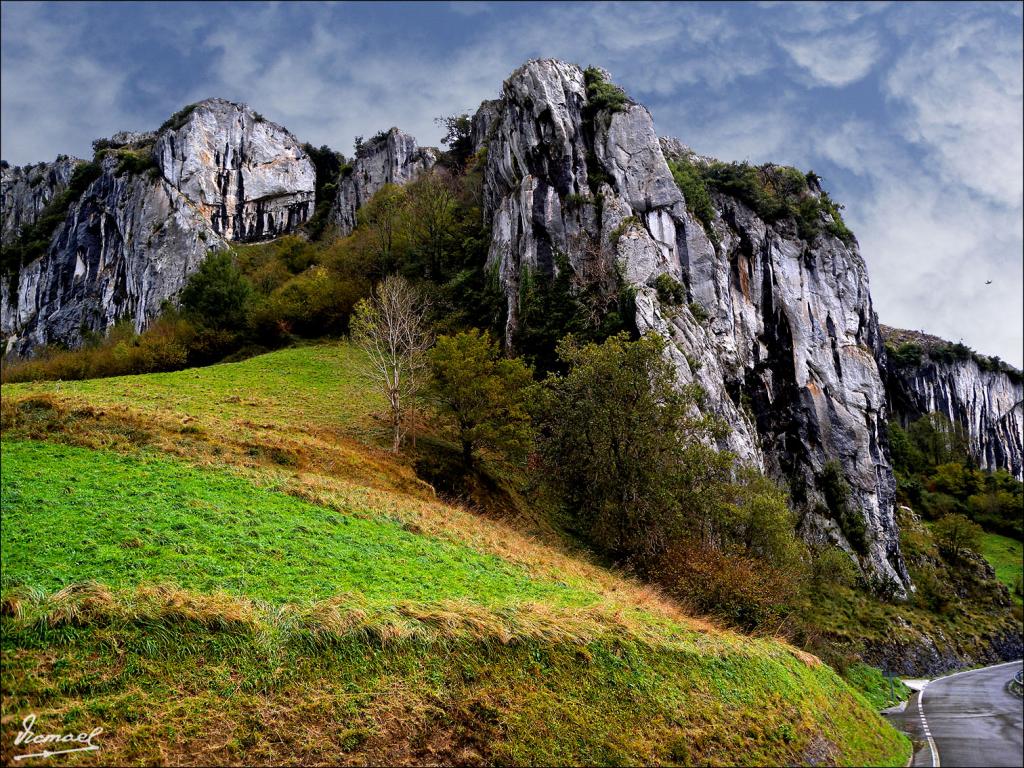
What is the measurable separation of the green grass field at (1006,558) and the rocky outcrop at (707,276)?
75.9 feet

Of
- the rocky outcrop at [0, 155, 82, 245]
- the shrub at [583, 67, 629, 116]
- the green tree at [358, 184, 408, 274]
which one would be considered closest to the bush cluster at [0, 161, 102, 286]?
the rocky outcrop at [0, 155, 82, 245]

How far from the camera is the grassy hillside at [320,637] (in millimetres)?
8539

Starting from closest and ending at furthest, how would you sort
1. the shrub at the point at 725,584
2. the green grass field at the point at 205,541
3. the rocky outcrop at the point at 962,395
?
the green grass field at the point at 205,541
the shrub at the point at 725,584
the rocky outcrop at the point at 962,395

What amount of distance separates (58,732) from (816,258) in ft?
229

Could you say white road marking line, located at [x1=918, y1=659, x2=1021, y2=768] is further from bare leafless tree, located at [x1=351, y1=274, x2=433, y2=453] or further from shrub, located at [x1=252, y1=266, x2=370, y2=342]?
shrub, located at [x1=252, y1=266, x2=370, y2=342]

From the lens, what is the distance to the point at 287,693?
9281mm

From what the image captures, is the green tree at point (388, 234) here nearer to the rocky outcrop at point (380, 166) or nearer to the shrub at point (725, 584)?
the rocky outcrop at point (380, 166)

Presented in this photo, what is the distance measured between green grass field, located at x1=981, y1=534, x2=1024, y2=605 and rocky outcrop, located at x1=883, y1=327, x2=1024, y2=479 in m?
28.3

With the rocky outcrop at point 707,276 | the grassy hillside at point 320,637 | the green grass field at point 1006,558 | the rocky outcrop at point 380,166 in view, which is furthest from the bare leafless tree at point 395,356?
the green grass field at point 1006,558

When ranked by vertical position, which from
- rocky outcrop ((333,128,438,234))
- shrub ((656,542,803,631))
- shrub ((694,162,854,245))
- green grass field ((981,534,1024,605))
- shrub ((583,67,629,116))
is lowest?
green grass field ((981,534,1024,605))

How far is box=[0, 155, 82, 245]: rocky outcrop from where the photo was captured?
110 meters

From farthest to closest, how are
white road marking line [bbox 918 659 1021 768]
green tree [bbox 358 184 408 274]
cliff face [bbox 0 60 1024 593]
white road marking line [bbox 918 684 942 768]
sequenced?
green tree [bbox 358 184 408 274] < cliff face [bbox 0 60 1024 593] < white road marking line [bbox 918 659 1021 768] < white road marking line [bbox 918 684 942 768]

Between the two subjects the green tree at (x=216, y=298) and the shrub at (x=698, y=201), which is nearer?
the shrub at (x=698, y=201)

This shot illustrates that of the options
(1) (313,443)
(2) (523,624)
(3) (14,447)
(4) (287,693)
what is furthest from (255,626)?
(1) (313,443)
